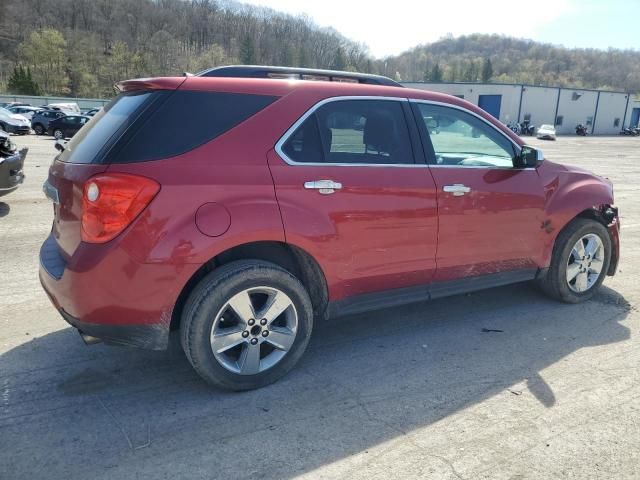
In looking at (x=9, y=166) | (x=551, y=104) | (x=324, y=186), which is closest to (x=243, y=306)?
(x=324, y=186)

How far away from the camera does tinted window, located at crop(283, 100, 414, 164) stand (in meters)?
3.27

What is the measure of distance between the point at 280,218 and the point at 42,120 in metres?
32.4

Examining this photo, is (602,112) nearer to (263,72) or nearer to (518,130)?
(518,130)

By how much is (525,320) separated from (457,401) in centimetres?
164

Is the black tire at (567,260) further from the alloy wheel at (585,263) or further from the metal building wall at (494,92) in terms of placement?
the metal building wall at (494,92)

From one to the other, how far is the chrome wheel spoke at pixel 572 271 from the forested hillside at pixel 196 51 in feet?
261

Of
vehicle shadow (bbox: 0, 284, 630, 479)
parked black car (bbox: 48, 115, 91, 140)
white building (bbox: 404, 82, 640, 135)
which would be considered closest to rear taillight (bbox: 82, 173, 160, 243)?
vehicle shadow (bbox: 0, 284, 630, 479)

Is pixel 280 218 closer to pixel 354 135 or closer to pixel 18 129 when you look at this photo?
pixel 354 135

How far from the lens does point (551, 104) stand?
6862 cm

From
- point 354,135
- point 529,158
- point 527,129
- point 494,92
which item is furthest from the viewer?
point 494,92

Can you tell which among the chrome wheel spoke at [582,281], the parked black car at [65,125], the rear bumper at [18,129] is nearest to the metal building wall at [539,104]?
the parked black car at [65,125]

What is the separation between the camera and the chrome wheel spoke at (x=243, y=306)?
9.97ft

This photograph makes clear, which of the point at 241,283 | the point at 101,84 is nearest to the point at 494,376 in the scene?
the point at 241,283

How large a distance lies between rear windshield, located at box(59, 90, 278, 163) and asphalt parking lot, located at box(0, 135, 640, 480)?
144 centimetres
